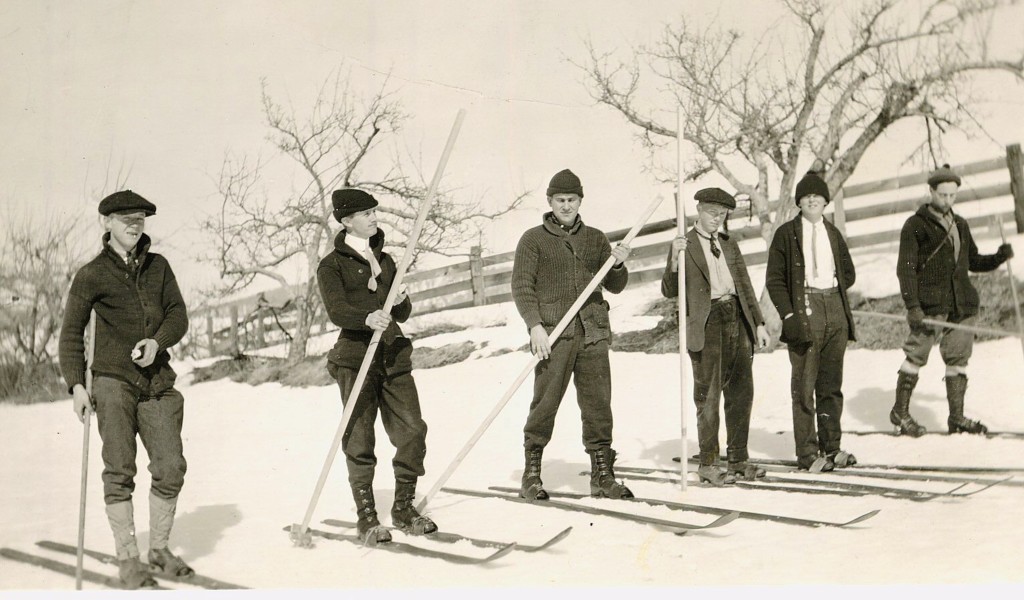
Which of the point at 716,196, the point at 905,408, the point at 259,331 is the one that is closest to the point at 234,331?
the point at 259,331

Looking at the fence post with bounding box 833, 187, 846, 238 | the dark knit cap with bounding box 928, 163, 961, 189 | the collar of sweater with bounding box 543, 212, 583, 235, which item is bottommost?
the collar of sweater with bounding box 543, 212, 583, 235

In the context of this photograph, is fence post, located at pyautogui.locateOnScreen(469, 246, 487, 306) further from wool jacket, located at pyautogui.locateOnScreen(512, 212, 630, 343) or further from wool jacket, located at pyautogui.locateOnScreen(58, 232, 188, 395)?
wool jacket, located at pyautogui.locateOnScreen(58, 232, 188, 395)

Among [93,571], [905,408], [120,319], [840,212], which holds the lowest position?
[93,571]

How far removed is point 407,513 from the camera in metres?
4.29

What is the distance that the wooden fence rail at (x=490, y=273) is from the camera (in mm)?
7819

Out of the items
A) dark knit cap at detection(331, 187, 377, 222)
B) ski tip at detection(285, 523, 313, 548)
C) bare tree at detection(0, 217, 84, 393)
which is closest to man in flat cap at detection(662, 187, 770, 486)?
dark knit cap at detection(331, 187, 377, 222)

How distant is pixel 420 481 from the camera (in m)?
5.70

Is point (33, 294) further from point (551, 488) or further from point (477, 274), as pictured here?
point (551, 488)

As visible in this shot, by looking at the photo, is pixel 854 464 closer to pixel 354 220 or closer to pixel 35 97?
pixel 354 220

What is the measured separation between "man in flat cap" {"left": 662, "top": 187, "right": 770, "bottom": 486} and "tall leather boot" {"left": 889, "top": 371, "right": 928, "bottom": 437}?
127cm

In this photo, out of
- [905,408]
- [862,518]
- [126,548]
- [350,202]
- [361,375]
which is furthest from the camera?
[905,408]

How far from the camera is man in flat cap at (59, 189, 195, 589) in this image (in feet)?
12.1

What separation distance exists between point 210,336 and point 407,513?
4.72 meters

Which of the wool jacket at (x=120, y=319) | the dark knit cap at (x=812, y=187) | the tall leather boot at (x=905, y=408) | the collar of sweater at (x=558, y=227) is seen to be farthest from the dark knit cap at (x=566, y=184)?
the tall leather boot at (x=905, y=408)
